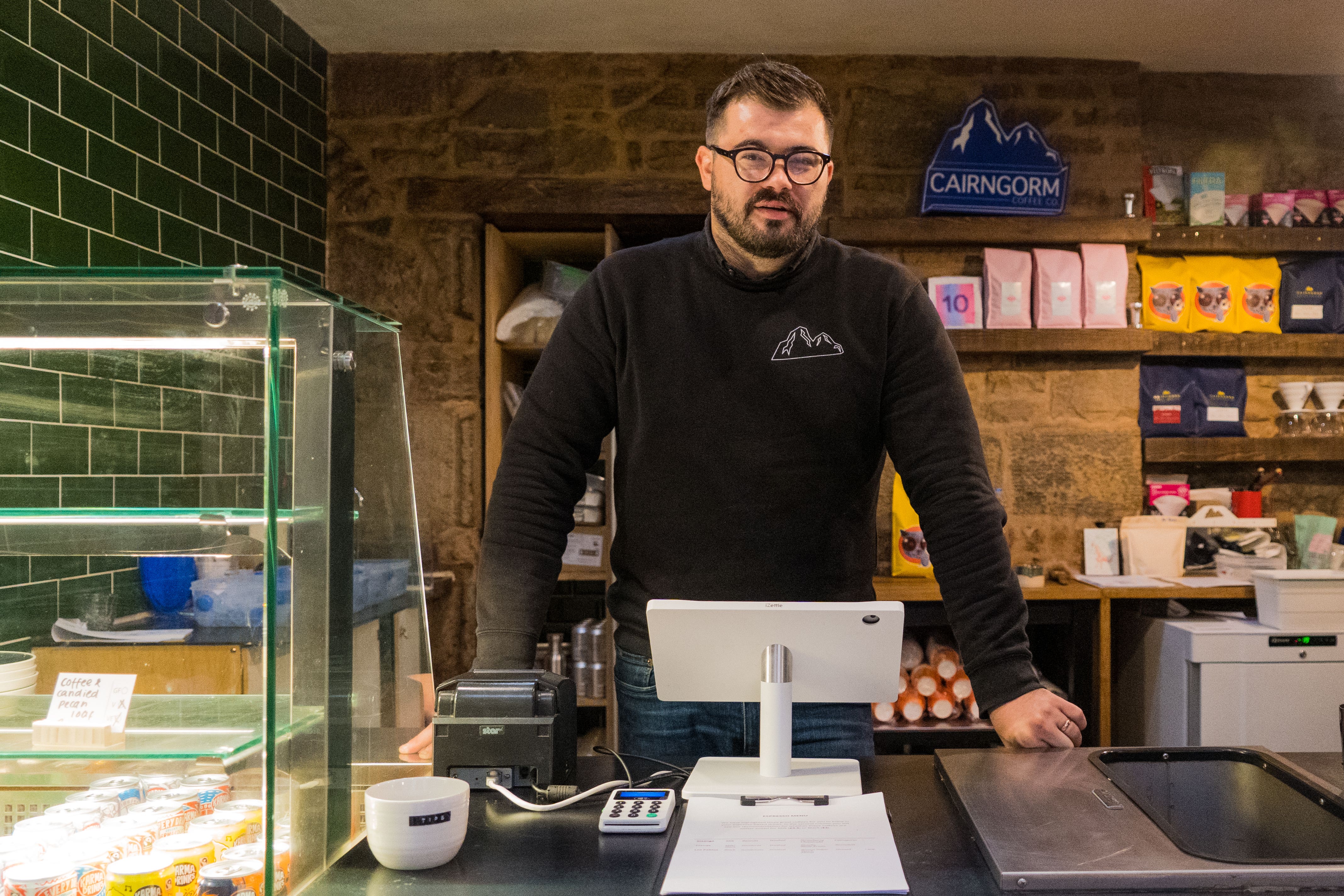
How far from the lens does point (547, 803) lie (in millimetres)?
1203

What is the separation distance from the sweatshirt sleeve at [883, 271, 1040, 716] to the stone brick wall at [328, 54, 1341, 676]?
198cm

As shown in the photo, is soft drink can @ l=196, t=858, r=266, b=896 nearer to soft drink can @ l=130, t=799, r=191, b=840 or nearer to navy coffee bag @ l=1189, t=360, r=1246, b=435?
soft drink can @ l=130, t=799, r=191, b=840

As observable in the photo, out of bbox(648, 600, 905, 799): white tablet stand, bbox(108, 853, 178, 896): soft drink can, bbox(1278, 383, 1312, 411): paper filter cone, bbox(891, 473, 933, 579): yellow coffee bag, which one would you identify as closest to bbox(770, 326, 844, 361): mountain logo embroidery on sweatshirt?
bbox(648, 600, 905, 799): white tablet stand

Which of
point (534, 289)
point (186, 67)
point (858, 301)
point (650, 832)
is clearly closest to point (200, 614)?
point (650, 832)

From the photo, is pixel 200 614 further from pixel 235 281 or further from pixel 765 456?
pixel 765 456

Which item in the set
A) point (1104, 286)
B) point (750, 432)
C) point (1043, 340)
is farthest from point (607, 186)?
point (750, 432)

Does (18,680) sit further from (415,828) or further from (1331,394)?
(1331,394)

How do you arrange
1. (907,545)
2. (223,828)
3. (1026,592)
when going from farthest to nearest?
(907,545) < (1026,592) < (223,828)

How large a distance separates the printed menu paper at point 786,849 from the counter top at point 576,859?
0.02m

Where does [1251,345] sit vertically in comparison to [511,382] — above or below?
above

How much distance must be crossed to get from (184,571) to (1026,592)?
276 centimetres

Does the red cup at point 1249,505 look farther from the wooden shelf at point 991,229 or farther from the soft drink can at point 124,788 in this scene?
the soft drink can at point 124,788

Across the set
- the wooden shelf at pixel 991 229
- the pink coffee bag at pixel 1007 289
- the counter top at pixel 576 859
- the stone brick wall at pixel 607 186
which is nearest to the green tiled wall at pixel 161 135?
the stone brick wall at pixel 607 186

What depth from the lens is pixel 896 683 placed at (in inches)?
51.0
